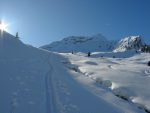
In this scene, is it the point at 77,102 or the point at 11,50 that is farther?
the point at 11,50

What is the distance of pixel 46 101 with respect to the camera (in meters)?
14.5

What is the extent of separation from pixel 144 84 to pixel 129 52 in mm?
122768

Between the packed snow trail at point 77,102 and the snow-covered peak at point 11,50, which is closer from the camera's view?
the packed snow trail at point 77,102

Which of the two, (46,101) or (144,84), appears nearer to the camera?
(46,101)

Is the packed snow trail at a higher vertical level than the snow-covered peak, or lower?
lower

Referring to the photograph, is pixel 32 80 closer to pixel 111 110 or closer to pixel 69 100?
pixel 69 100

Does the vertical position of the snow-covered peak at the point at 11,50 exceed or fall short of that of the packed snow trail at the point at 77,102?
it exceeds it

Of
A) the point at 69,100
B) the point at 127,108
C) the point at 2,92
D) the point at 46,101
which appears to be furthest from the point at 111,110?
the point at 2,92

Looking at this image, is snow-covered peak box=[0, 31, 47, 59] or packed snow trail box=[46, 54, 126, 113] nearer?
packed snow trail box=[46, 54, 126, 113]

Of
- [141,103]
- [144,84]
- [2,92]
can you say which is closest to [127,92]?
[141,103]

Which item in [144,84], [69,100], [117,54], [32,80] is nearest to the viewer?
[69,100]

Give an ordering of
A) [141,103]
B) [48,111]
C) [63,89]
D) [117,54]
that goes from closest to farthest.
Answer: [48,111], [141,103], [63,89], [117,54]

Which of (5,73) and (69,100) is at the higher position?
(5,73)

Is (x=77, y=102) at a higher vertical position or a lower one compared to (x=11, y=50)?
lower
